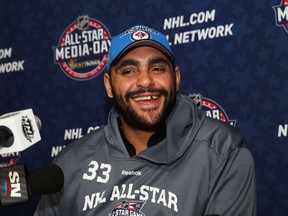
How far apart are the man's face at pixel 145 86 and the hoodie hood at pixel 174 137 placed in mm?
45

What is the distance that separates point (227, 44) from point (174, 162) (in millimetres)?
667

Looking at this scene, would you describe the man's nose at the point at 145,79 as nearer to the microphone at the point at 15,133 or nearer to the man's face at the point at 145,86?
the man's face at the point at 145,86

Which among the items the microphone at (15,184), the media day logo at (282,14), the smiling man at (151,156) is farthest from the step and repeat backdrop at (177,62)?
the microphone at (15,184)

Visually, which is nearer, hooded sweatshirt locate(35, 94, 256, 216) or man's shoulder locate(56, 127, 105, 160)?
hooded sweatshirt locate(35, 94, 256, 216)

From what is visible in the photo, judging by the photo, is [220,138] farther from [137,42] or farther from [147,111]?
[137,42]

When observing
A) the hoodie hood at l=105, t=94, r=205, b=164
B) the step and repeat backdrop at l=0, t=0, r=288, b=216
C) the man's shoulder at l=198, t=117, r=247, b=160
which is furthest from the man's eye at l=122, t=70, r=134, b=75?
the step and repeat backdrop at l=0, t=0, r=288, b=216

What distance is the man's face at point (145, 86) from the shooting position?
4.90ft

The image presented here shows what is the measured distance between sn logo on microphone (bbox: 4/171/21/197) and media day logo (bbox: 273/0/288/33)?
1260 millimetres

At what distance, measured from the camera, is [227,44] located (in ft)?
6.03

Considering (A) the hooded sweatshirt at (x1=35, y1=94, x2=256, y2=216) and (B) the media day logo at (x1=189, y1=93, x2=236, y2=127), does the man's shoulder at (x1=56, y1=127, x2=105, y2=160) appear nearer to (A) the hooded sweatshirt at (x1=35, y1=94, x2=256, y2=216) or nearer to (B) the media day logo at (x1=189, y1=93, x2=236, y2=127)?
(A) the hooded sweatshirt at (x1=35, y1=94, x2=256, y2=216)

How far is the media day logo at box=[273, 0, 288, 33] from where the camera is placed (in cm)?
173

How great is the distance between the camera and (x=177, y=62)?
6.37 feet

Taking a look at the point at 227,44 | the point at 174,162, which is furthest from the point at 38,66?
the point at 174,162

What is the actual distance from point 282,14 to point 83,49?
3.09 ft
